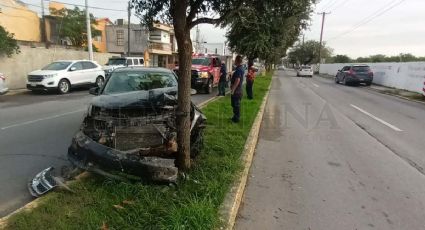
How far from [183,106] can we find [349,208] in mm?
2537

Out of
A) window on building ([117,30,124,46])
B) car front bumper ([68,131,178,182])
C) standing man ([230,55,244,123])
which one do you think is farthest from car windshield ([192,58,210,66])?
window on building ([117,30,124,46])

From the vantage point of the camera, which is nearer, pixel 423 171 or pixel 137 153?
pixel 137 153

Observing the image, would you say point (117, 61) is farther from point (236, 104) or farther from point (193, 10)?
point (193, 10)

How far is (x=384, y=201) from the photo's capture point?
171 inches

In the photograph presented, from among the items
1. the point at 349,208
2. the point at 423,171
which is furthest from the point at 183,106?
the point at 423,171

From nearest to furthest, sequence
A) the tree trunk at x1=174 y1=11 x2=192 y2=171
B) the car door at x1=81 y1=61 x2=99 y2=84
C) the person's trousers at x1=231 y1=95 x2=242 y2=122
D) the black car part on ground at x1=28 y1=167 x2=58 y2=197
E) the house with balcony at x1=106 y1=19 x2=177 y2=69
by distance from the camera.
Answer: the black car part on ground at x1=28 y1=167 x2=58 y2=197
the tree trunk at x1=174 y1=11 x2=192 y2=171
the person's trousers at x1=231 y1=95 x2=242 y2=122
the car door at x1=81 y1=61 x2=99 y2=84
the house with balcony at x1=106 y1=19 x2=177 y2=69

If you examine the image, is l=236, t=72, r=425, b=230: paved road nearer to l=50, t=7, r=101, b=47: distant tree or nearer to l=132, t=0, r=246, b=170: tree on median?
l=132, t=0, r=246, b=170: tree on median

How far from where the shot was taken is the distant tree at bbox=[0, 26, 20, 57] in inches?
645

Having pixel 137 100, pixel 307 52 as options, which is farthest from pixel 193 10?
pixel 307 52

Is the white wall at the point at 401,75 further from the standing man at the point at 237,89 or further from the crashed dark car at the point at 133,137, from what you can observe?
the crashed dark car at the point at 133,137

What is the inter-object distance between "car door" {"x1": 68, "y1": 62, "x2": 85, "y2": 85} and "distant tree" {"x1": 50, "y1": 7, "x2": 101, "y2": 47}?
79.9 ft

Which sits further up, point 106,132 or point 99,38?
point 99,38

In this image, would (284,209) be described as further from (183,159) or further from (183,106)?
(183,106)

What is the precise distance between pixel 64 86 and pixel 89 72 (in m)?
2.03
